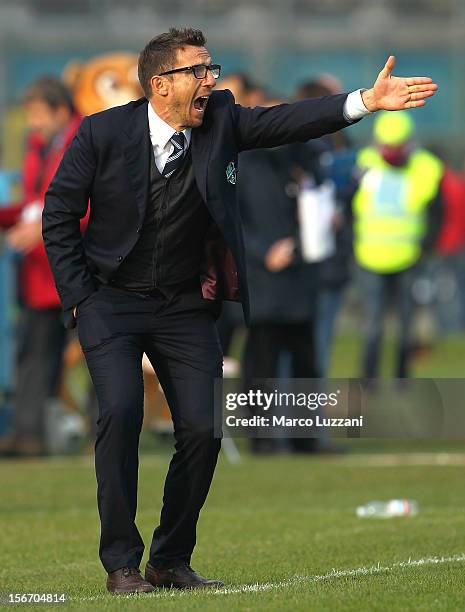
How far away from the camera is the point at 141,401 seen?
7.38 m

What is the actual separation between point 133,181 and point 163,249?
30cm

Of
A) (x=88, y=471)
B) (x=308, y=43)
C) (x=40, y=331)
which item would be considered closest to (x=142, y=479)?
(x=88, y=471)

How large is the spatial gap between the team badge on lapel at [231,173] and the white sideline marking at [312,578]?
155 centimetres

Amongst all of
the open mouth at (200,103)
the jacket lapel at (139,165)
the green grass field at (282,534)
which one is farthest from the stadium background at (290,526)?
the open mouth at (200,103)

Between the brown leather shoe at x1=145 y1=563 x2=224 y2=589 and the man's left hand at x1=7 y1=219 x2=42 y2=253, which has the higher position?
the man's left hand at x1=7 y1=219 x2=42 y2=253

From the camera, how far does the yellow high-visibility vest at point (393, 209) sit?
17375 mm

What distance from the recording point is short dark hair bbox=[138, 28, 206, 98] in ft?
23.9

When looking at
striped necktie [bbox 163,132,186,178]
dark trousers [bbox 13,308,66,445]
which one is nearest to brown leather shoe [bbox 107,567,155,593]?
striped necktie [bbox 163,132,186,178]

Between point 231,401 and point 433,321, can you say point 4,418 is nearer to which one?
point 231,401

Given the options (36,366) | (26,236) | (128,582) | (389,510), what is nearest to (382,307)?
(36,366)

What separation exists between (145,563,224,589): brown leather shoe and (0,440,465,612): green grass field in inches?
6.0

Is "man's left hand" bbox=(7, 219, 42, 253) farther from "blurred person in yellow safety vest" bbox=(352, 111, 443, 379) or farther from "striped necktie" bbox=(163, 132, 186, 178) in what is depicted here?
"striped necktie" bbox=(163, 132, 186, 178)

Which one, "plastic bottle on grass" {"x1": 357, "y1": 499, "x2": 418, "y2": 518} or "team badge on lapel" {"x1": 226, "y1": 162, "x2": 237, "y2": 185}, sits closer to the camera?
"team badge on lapel" {"x1": 226, "y1": 162, "x2": 237, "y2": 185}

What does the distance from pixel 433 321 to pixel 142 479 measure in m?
18.4
